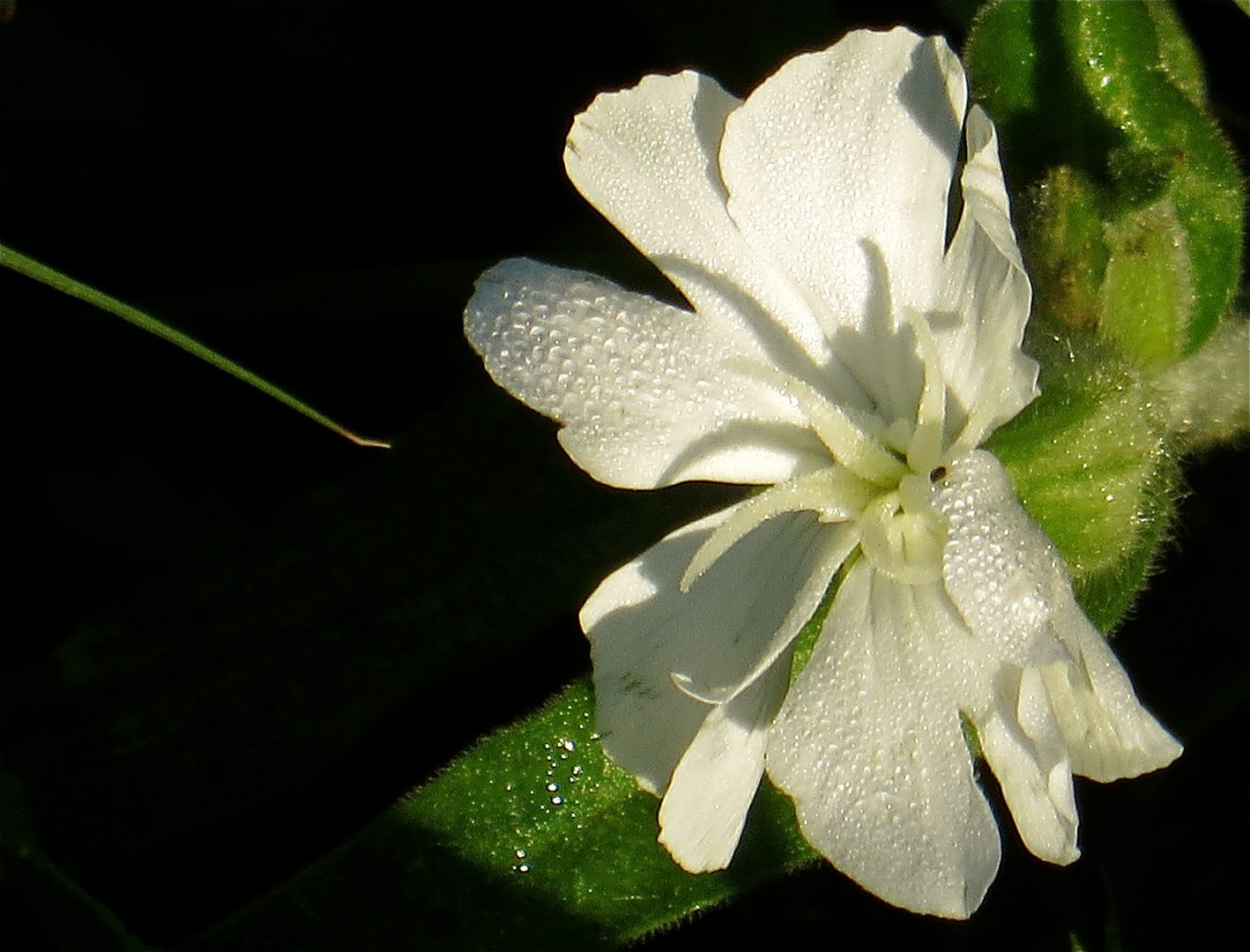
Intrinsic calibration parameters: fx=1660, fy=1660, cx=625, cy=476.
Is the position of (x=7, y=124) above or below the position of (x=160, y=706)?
above

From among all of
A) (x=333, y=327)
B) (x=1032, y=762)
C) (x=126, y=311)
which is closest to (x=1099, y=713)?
(x=1032, y=762)

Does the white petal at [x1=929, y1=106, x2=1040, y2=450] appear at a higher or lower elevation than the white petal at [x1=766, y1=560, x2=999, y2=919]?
higher

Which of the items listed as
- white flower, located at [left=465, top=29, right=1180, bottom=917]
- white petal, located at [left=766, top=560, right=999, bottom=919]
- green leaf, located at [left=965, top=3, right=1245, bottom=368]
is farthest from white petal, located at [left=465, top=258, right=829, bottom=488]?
green leaf, located at [left=965, top=3, right=1245, bottom=368]

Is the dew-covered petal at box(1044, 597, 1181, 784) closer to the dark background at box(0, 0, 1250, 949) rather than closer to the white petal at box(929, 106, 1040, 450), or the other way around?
the white petal at box(929, 106, 1040, 450)

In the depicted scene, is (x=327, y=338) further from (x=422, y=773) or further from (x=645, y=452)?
(x=645, y=452)

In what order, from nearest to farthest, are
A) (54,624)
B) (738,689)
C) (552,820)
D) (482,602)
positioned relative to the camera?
(738,689) < (552,820) < (482,602) < (54,624)

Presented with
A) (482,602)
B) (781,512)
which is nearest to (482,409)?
(482,602)

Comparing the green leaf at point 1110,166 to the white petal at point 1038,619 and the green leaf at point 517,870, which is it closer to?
the white petal at point 1038,619

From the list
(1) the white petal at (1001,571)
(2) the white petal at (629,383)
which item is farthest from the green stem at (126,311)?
(1) the white petal at (1001,571)
